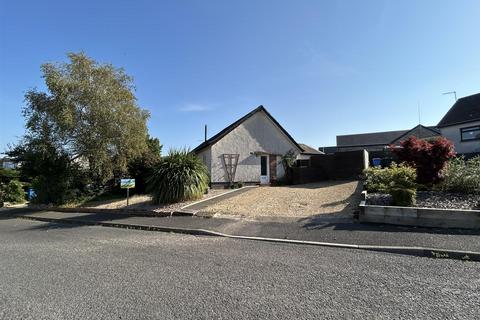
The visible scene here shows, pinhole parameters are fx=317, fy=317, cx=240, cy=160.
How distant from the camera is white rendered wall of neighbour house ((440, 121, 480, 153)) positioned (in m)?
26.3

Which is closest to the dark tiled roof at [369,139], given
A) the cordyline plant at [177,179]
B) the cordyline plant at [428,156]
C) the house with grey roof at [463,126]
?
the house with grey roof at [463,126]

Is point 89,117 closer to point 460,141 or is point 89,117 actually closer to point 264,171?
point 264,171

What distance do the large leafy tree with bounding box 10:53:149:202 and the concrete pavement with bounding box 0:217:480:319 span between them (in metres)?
10.3

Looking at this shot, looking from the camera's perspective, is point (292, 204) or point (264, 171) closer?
point (292, 204)

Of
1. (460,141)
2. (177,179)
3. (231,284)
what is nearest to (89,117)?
(177,179)

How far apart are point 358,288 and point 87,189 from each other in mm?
17147

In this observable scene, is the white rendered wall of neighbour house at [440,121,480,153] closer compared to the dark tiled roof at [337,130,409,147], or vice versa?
the white rendered wall of neighbour house at [440,121,480,153]

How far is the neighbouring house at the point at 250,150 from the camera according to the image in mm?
20375

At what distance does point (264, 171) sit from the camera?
875 inches

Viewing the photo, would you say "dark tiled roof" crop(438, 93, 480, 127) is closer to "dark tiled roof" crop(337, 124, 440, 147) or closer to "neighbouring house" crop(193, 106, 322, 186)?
"neighbouring house" crop(193, 106, 322, 186)

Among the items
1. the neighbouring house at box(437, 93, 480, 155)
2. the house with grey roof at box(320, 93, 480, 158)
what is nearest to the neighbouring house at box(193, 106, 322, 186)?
the house with grey roof at box(320, 93, 480, 158)

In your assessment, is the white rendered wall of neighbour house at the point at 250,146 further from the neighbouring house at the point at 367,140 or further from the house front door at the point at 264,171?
the neighbouring house at the point at 367,140

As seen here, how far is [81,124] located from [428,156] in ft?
53.7

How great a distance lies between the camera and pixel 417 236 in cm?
725
